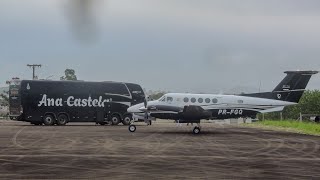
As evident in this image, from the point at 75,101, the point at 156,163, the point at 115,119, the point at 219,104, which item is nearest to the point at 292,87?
the point at 219,104

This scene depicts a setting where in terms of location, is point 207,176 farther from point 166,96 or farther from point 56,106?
point 56,106

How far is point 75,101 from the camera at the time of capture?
149ft

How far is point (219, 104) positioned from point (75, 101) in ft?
57.0

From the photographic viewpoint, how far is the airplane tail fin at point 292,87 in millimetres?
36531

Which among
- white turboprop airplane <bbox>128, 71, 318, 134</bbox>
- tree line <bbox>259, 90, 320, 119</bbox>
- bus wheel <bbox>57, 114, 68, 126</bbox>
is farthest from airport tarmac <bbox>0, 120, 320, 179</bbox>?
tree line <bbox>259, 90, 320, 119</bbox>

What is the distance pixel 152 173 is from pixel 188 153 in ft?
19.7

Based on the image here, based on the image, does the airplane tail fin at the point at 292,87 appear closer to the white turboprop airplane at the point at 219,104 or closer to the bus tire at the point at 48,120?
the white turboprop airplane at the point at 219,104

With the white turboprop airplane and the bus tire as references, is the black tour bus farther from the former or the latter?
the white turboprop airplane

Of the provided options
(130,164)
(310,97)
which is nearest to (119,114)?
(130,164)

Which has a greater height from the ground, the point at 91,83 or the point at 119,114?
the point at 91,83

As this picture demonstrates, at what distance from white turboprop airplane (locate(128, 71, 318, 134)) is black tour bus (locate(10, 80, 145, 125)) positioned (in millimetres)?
11513

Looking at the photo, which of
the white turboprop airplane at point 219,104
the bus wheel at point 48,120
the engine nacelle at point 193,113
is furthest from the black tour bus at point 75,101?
the engine nacelle at point 193,113

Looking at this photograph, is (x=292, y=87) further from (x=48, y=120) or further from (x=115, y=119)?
(x=48, y=120)

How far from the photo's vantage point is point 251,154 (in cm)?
1853
